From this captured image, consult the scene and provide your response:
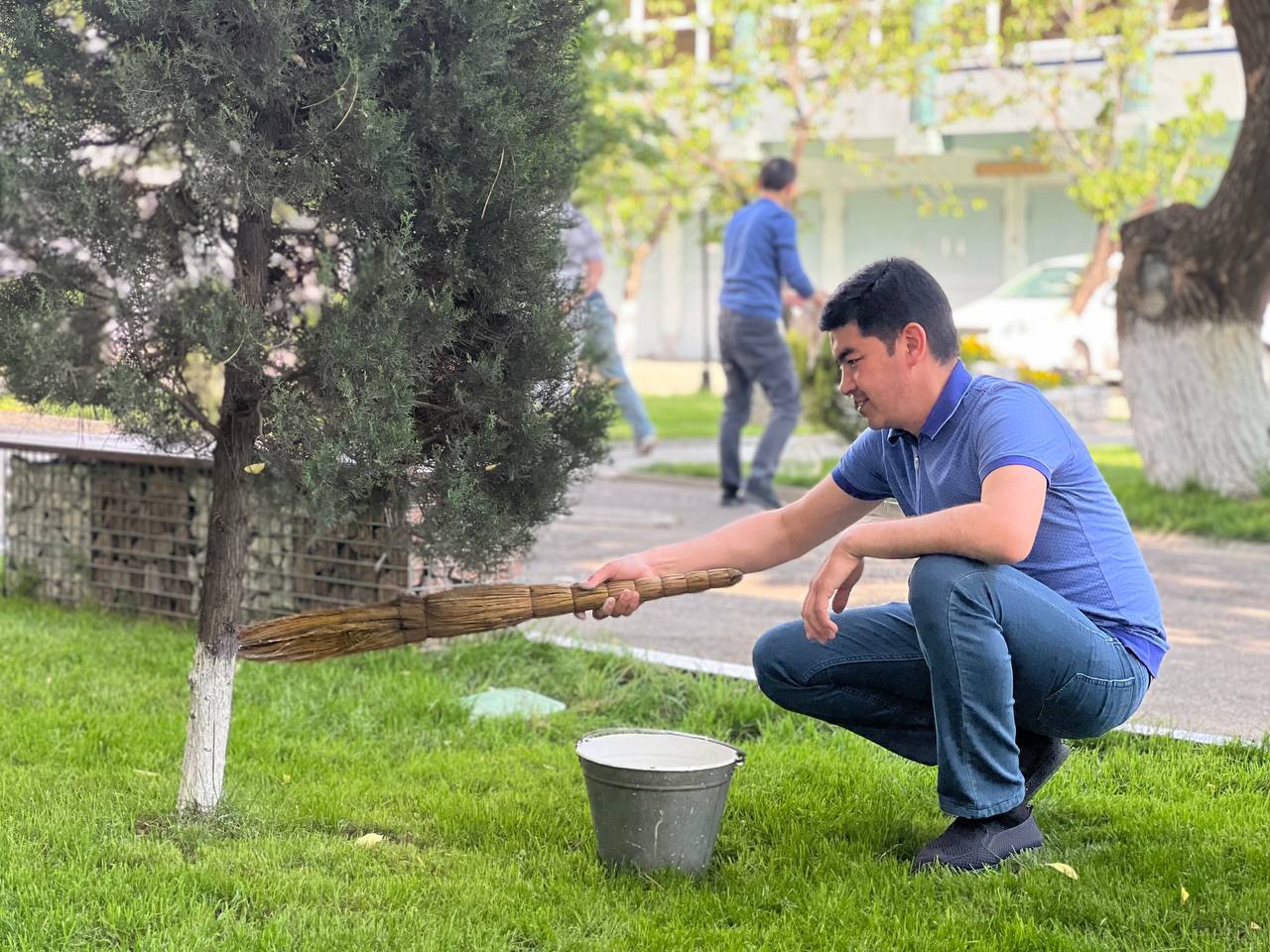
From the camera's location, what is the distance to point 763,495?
8.87 meters

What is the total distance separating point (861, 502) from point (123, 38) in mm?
1956

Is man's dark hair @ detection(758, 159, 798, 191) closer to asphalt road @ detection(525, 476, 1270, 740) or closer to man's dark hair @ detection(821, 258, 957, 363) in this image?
asphalt road @ detection(525, 476, 1270, 740)

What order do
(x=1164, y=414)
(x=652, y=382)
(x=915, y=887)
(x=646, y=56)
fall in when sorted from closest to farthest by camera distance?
(x=915, y=887) < (x=1164, y=414) < (x=646, y=56) < (x=652, y=382)

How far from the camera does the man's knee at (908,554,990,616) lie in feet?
9.84

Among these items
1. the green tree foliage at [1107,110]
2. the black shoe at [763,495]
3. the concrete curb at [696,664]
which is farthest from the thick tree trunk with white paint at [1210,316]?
the green tree foliage at [1107,110]

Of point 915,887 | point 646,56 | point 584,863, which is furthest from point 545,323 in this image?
point 646,56

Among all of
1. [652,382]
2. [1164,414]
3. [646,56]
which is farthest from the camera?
[652,382]

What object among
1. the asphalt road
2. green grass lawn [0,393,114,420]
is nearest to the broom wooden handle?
green grass lawn [0,393,114,420]

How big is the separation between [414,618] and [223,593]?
515mm

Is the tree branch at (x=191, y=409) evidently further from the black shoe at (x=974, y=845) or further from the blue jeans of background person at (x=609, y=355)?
the black shoe at (x=974, y=845)

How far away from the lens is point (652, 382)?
23.7 metres

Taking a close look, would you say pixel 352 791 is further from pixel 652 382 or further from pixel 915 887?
pixel 652 382

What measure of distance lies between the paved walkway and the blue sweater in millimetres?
1289

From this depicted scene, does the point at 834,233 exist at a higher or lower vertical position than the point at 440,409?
higher
